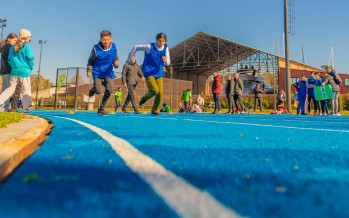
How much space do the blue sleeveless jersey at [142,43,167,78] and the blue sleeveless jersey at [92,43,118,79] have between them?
3.05 feet

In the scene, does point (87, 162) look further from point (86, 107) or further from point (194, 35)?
point (194, 35)

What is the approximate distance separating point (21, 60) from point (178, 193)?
26.0 ft

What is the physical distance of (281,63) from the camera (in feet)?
154

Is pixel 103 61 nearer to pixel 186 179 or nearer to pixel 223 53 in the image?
pixel 186 179

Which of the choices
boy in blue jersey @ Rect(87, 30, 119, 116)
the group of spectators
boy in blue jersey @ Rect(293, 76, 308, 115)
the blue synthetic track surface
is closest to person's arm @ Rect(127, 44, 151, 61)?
boy in blue jersey @ Rect(87, 30, 119, 116)

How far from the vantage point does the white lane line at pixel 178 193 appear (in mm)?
1069

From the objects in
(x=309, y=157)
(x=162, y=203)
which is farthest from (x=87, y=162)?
(x=309, y=157)

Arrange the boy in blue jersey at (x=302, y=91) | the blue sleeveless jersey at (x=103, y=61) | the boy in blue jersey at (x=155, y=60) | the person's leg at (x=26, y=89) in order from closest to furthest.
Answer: the blue sleeveless jersey at (x=103, y=61) < the person's leg at (x=26, y=89) < the boy in blue jersey at (x=155, y=60) < the boy in blue jersey at (x=302, y=91)

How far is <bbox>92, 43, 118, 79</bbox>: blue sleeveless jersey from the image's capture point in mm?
8117

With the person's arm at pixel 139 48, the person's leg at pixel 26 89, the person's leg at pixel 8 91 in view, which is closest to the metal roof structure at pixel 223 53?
the person's arm at pixel 139 48

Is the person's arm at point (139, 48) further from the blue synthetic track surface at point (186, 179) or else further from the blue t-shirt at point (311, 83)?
the blue t-shirt at point (311, 83)

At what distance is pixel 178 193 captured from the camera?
1.26 metres

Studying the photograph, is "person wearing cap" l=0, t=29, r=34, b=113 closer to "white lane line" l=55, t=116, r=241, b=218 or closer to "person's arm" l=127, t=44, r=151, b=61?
"person's arm" l=127, t=44, r=151, b=61

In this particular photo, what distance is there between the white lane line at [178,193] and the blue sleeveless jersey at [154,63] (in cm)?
697
